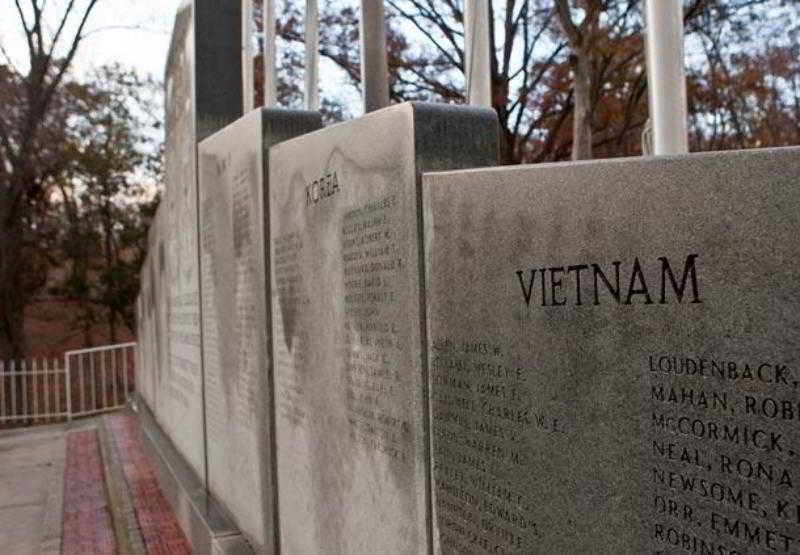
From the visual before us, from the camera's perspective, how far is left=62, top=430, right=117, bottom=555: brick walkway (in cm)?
610

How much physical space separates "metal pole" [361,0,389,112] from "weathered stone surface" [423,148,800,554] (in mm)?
2280

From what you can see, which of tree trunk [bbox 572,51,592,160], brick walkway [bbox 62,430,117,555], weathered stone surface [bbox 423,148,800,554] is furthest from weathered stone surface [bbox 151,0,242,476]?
tree trunk [bbox 572,51,592,160]

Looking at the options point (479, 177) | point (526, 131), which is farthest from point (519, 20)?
point (479, 177)

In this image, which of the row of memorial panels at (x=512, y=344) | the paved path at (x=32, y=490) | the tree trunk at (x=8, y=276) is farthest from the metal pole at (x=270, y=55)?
the tree trunk at (x=8, y=276)

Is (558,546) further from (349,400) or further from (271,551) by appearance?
(271,551)

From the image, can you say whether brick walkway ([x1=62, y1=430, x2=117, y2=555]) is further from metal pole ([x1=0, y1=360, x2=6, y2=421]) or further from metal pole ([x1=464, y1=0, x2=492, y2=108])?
metal pole ([x1=0, y1=360, x2=6, y2=421])

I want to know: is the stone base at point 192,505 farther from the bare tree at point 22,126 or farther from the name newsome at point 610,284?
the bare tree at point 22,126

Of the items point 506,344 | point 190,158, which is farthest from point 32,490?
point 506,344

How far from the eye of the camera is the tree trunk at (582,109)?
10.5m

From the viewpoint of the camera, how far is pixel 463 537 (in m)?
2.49

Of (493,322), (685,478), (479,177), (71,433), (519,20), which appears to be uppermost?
(519,20)

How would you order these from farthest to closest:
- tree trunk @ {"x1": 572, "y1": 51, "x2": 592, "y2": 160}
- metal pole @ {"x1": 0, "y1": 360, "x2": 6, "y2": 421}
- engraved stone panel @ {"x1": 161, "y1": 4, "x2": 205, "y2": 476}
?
metal pole @ {"x1": 0, "y1": 360, "x2": 6, "y2": 421} < tree trunk @ {"x1": 572, "y1": 51, "x2": 592, "y2": 160} < engraved stone panel @ {"x1": 161, "y1": 4, "x2": 205, "y2": 476}

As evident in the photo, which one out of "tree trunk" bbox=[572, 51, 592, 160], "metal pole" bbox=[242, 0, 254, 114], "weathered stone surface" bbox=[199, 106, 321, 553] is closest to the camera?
"weathered stone surface" bbox=[199, 106, 321, 553]

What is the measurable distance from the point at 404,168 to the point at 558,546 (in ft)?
4.20
